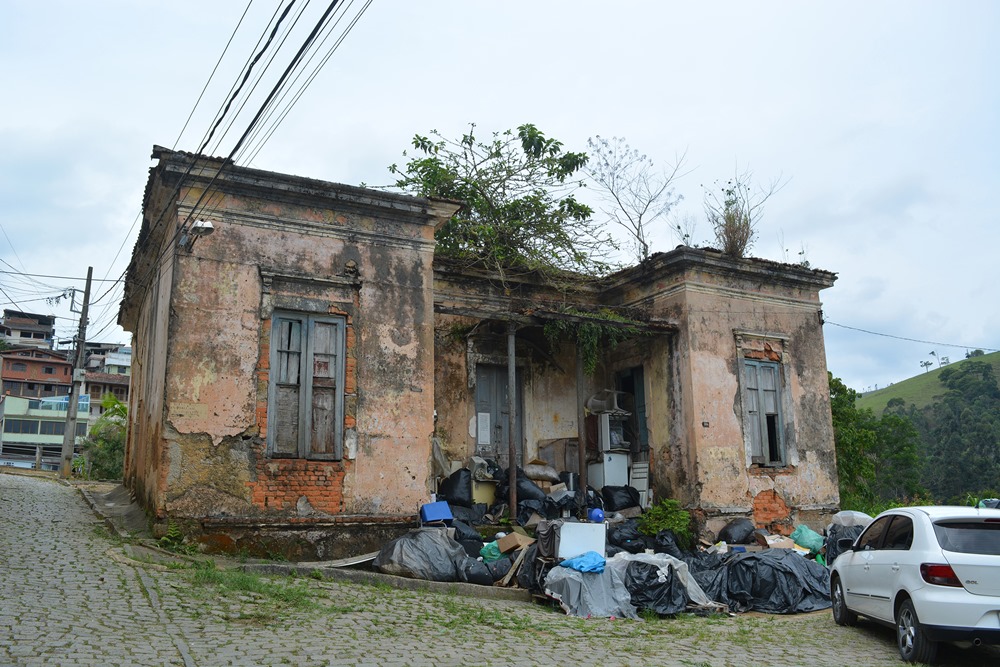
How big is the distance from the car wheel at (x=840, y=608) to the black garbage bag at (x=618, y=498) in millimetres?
5081

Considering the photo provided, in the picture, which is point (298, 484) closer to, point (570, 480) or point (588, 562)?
point (588, 562)

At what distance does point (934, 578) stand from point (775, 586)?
4.21 meters

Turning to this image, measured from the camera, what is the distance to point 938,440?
46594mm

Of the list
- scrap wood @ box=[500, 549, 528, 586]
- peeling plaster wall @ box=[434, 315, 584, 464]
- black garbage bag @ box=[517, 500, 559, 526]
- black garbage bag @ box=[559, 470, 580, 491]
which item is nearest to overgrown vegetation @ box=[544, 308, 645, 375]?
peeling plaster wall @ box=[434, 315, 584, 464]

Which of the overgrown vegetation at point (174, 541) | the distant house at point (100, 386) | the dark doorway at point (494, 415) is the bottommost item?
the overgrown vegetation at point (174, 541)

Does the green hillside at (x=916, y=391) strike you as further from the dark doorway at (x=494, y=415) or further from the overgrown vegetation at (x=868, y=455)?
the dark doorway at (x=494, y=415)

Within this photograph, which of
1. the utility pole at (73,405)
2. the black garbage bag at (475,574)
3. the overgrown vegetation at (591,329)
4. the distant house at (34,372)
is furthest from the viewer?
the distant house at (34,372)

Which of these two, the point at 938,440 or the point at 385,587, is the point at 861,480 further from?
the point at 938,440

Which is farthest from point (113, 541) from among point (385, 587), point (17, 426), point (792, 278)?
point (17, 426)

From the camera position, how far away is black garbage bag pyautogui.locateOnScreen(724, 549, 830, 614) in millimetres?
10648

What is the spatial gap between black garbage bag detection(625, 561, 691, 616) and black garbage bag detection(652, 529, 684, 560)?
248 centimetres

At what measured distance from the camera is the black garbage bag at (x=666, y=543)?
12578mm

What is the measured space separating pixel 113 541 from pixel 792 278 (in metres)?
12.6

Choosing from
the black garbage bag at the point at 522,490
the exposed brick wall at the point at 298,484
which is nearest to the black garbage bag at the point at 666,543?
the black garbage bag at the point at 522,490
